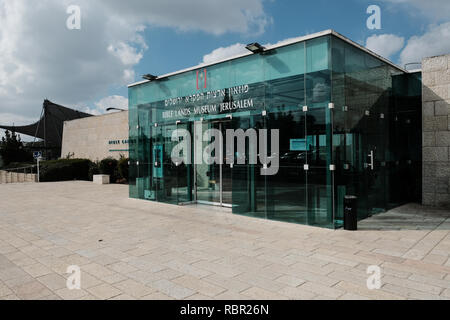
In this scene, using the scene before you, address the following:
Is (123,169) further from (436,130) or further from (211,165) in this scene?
(436,130)

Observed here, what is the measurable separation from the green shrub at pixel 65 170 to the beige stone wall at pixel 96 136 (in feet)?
3.76

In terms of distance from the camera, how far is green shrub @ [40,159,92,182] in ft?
74.4

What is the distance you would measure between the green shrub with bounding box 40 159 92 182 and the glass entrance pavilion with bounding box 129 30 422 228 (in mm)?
13169

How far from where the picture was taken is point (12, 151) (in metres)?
35.8

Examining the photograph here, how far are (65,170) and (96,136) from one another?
327 centimetres

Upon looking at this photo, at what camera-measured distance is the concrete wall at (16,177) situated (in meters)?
23.2

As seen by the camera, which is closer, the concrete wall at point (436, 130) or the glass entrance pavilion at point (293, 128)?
the glass entrance pavilion at point (293, 128)

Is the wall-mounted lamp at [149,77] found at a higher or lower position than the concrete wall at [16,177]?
higher

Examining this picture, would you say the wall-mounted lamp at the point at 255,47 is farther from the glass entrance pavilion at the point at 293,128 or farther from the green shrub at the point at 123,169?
the green shrub at the point at 123,169

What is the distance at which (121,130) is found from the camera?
866 inches

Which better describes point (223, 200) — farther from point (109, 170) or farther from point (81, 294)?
point (109, 170)

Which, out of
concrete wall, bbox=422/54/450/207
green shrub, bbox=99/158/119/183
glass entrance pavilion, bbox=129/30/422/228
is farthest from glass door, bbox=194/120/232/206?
green shrub, bbox=99/158/119/183

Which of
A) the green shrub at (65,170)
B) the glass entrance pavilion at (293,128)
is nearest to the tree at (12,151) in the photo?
the green shrub at (65,170)
